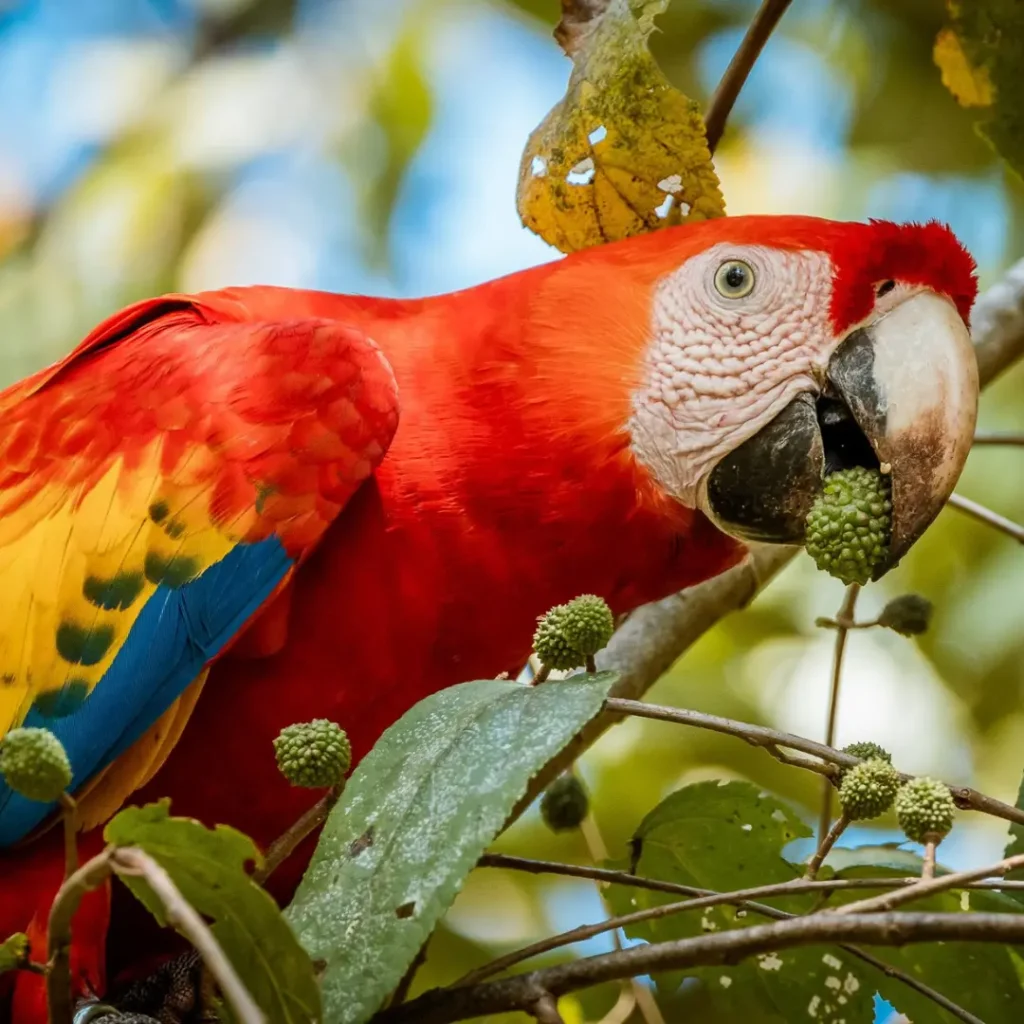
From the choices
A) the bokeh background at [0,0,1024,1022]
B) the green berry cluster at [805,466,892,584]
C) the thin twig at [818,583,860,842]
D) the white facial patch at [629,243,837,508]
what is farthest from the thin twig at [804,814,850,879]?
the bokeh background at [0,0,1024,1022]

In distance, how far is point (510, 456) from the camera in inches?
59.8

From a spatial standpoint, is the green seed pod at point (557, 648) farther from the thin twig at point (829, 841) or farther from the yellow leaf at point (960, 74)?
the yellow leaf at point (960, 74)

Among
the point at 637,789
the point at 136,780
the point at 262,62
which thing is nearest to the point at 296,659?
the point at 136,780

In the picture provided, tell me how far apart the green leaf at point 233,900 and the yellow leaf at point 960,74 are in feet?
4.20

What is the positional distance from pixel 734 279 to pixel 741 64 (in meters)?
0.25

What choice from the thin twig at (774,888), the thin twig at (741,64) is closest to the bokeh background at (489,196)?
the thin twig at (741,64)

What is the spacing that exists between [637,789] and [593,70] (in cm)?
158

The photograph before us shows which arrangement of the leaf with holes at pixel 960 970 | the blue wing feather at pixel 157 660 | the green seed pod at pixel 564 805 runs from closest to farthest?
the leaf with holes at pixel 960 970, the blue wing feather at pixel 157 660, the green seed pod at pixel 564 805

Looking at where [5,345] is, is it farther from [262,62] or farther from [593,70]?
[593,70]

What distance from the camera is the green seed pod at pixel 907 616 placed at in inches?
57.0

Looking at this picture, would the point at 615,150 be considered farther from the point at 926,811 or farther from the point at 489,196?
the point at 489,196

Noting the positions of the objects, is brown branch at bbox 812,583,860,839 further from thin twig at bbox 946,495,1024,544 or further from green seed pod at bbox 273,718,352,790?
green seed pod at bbox 273,718,352,790

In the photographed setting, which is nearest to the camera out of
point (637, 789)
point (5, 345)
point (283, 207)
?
point (637, 789)

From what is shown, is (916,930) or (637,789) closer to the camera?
(916,930)
